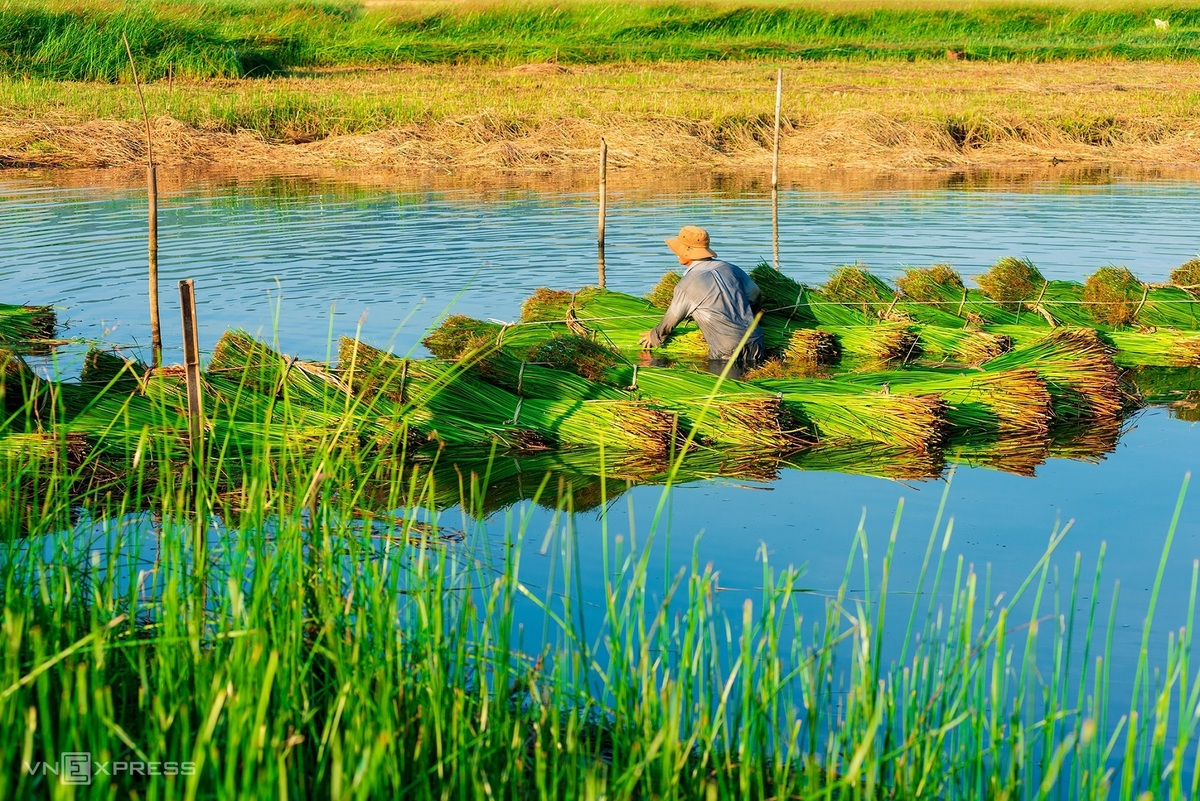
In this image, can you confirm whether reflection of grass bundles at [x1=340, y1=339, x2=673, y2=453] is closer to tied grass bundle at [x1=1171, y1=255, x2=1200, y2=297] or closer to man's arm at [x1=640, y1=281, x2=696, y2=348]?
man's arm at [x1=640, y1=281, x2=696, y2=348]

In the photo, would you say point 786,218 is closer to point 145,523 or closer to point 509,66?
point 145,523

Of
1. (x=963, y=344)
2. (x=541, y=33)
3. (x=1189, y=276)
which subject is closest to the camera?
(x=963, y=344)

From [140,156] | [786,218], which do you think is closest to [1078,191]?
[786,218]

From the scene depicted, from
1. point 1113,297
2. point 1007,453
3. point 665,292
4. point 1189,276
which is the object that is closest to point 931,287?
point 1113,297

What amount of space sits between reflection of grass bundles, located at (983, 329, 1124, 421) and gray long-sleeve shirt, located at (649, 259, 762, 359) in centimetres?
163

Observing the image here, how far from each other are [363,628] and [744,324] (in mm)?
5668

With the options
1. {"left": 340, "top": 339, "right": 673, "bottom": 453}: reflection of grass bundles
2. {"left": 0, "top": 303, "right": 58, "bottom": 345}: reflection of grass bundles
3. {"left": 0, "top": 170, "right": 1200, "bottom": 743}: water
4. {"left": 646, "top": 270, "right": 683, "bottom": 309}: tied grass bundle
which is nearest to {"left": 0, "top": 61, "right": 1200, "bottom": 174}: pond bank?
{"left": 0, "top": 170, "right": 1200, "bottom": 743}: water

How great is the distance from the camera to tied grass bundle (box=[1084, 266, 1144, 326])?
9406 millimetres

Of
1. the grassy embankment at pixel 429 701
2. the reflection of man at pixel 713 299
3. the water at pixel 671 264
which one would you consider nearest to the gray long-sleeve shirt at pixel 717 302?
the reflection of man at pixel 713 299

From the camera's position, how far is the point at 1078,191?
1778cm

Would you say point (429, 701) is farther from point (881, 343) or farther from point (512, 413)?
point (881, 343)

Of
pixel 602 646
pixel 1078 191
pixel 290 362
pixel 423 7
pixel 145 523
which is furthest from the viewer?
pixel 423 7

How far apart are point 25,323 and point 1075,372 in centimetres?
725

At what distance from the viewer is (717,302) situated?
27.3 feet
